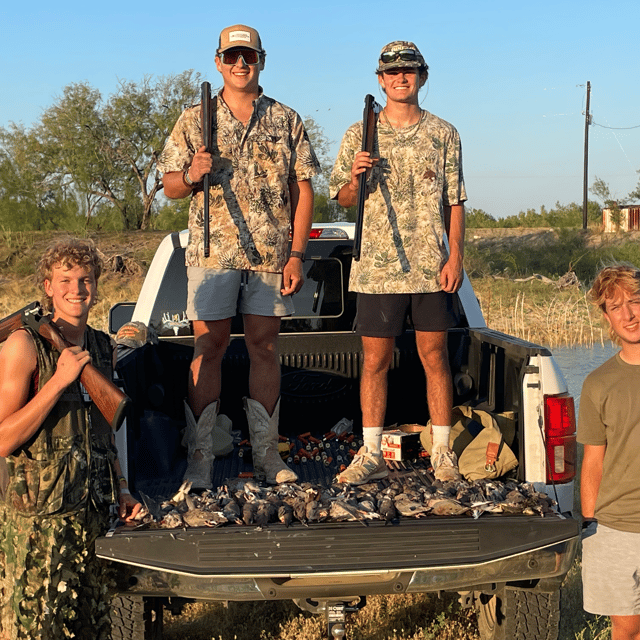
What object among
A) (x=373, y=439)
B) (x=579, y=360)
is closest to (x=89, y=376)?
(x=373, y=439)

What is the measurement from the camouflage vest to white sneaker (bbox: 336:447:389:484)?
1.21 m

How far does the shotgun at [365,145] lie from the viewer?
3791 mm

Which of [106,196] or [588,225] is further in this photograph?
[588,225]

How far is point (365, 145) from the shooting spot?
387 cm

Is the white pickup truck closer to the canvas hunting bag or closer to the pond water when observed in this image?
the canvas hunting bag

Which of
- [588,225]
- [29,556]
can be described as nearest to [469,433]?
[29,556]

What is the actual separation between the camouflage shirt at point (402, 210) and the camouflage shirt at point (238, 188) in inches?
12.4

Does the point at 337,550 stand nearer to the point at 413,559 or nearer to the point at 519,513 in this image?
the point at 413,559

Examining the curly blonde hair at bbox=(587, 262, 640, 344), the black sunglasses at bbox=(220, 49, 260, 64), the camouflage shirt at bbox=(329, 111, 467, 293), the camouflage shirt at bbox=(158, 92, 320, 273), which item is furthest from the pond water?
the curly blonde hair at bbox=(587, 262, 640, 344)

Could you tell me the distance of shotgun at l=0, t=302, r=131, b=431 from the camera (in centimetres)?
251

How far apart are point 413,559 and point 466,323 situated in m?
1.93

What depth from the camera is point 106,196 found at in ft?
111

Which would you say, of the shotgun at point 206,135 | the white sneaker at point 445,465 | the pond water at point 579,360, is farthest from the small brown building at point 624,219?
the shotgun at point 206,135

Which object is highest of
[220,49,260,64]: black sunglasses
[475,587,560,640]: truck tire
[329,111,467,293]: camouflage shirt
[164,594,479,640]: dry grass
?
[220,49,260,64]: black sunglasses
